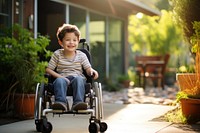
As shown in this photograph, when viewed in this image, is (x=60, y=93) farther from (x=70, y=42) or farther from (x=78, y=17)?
(x=78, y=17)

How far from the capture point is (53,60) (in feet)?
14.8

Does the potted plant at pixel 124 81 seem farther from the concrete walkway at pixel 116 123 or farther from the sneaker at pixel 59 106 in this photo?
the sneaker at pixel 59 106

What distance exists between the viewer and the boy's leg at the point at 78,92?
405 cm

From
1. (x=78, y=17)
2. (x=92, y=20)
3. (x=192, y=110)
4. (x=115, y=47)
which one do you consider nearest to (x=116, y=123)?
(x=192, y=110)

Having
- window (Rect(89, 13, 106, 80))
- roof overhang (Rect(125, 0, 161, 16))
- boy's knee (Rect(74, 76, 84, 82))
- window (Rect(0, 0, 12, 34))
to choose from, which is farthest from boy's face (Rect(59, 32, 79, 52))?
roof overhang (Rect(125, 0, 161, 16))

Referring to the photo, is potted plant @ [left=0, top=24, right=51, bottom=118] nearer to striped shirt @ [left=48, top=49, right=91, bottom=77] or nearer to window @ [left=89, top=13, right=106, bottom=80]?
striped shirt @ [left=48, top=49, right=91, bottom=77]

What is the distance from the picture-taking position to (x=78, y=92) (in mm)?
4141

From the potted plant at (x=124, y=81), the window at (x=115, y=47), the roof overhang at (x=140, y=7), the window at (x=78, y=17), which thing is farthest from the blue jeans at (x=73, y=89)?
the potted plant at (x=124, y=81)

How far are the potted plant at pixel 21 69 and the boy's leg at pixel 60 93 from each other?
55.9 inches

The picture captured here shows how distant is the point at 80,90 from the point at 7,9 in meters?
3.43

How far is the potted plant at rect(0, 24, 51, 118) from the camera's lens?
554 cm

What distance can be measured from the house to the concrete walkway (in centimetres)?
222

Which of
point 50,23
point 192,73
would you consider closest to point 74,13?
point 50,23

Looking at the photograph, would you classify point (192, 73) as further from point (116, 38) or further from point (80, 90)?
point (116, 38)
